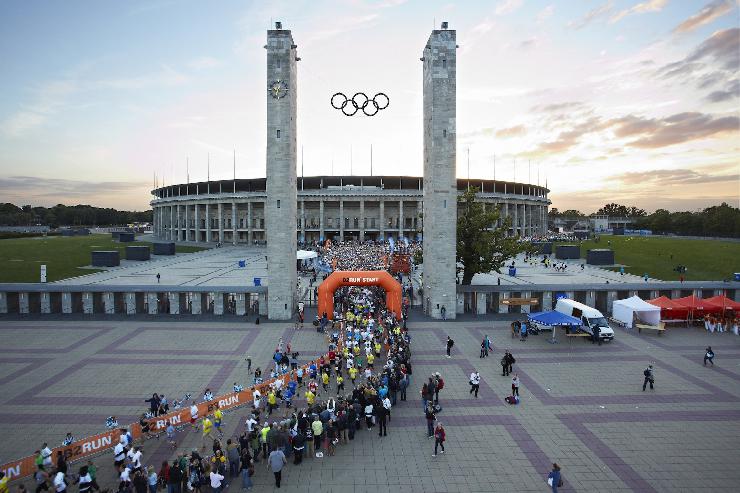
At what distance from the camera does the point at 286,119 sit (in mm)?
35500

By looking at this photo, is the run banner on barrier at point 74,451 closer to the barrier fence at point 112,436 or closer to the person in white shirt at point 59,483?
the barrier fence at point 112,436

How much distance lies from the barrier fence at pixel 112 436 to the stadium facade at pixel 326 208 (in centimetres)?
7523

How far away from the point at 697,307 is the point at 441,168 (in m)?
22.4

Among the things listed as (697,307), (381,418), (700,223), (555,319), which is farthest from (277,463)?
(700,223)

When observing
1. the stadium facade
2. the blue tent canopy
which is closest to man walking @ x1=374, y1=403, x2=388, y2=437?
the blue tent canopy

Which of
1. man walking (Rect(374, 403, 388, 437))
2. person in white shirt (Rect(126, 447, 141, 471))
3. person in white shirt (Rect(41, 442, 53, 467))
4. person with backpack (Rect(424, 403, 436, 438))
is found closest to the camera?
person in white shirt (Rect(126, 447, 141, 471))

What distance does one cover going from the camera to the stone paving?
14.3m

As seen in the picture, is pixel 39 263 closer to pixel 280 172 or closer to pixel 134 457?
pixel 280 172

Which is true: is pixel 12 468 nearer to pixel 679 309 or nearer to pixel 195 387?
pixel 195 387

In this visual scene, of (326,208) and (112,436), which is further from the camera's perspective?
(326,208)

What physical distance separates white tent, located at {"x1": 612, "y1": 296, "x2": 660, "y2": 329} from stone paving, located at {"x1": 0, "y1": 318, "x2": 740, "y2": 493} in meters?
1.78

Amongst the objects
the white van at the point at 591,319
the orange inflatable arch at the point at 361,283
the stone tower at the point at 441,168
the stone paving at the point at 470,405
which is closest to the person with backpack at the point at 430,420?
the stone paving at the point at 470,405

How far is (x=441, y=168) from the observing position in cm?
3606

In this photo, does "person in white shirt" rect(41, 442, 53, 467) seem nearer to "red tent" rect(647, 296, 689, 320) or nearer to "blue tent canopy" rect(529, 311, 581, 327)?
"blue tent canopy" rect(529, 311, 581, 327)
